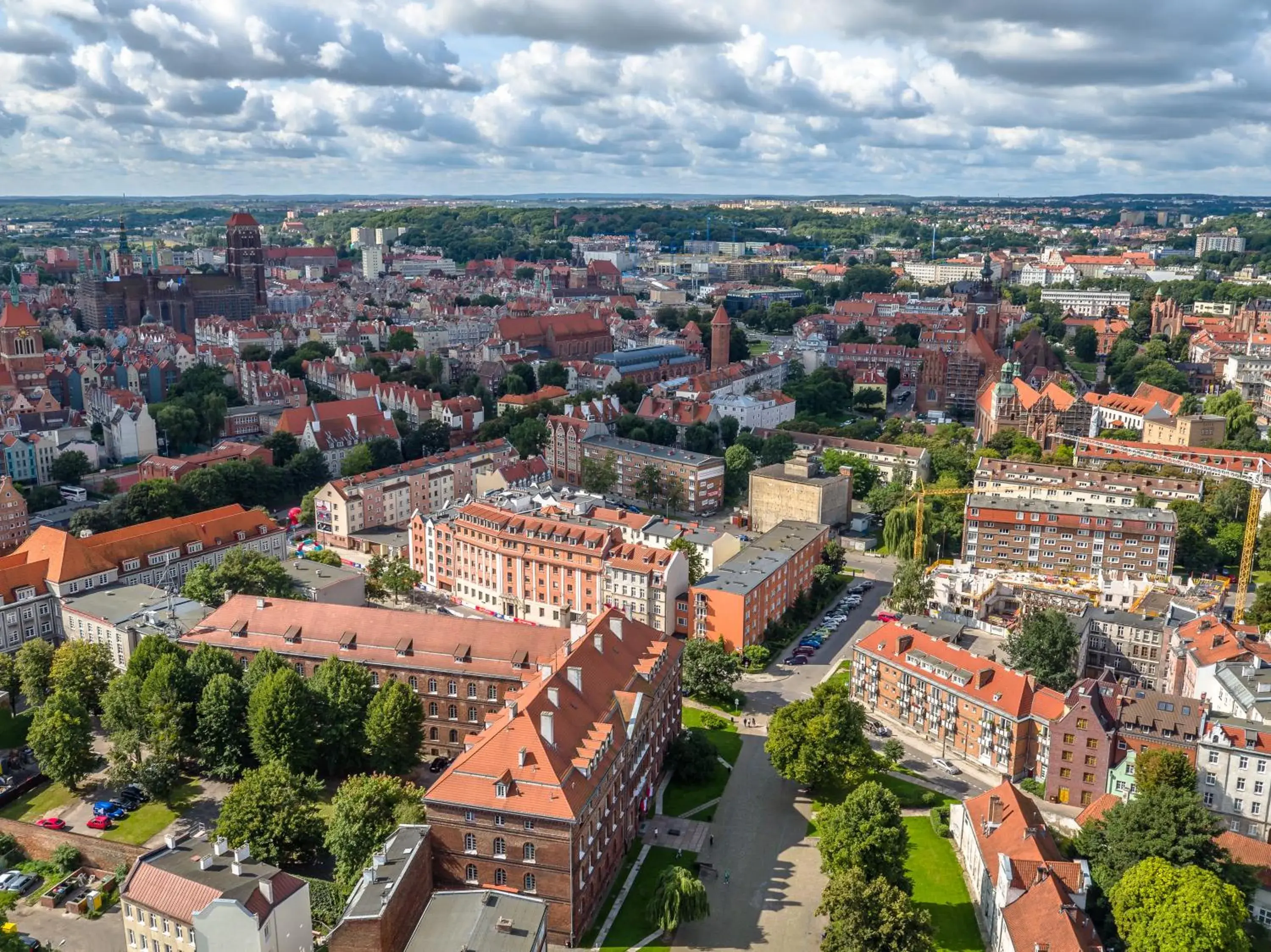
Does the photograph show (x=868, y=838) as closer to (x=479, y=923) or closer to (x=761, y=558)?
(x=479, y=923)

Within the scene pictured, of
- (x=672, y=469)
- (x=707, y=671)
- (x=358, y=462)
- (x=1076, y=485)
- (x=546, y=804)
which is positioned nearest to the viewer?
(x=546, y=804)

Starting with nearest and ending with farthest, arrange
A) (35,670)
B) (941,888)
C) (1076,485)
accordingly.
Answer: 1. (941,888)
2. (35,670)
3. (1076,485)

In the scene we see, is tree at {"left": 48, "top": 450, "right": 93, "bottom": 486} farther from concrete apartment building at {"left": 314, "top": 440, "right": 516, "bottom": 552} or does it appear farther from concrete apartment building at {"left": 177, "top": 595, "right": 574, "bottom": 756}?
concrete apartment building at {"left": 177, "top": 595, "right": 574, "bottom": 756}

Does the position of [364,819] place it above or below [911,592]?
below

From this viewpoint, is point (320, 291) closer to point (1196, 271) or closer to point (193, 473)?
point (193, 473)

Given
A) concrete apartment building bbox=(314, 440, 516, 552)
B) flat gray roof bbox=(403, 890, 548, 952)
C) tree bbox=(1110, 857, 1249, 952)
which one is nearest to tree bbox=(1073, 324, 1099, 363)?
concrete apartment building bbox=(314, 440, 516, 552)

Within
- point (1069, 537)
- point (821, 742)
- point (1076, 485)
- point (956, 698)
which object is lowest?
point (956, 698)

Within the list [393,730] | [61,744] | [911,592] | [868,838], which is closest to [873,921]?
[868,838]
